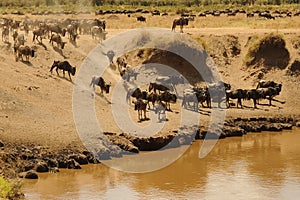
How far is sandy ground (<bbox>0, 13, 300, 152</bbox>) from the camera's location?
89.0ft

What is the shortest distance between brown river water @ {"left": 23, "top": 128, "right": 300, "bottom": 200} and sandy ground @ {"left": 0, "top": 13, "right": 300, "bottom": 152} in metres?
2.71

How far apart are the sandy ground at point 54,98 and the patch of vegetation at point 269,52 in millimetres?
498

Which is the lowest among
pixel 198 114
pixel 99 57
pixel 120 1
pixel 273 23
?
pixel 198 114

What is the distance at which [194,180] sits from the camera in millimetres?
24656

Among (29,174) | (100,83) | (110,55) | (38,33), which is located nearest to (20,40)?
(38,33)

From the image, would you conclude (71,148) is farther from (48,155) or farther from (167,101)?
(167,101)

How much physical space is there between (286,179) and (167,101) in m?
9.89

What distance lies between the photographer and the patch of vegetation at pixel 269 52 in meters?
41.1

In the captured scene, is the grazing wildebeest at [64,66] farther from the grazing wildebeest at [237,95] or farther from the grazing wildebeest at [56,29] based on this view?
the grazing wildebeest at [237,95]

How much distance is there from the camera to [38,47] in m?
37.5

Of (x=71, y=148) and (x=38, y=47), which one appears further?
(x=38, y=47)

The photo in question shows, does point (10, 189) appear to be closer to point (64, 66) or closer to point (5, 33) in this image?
point (64, 66)

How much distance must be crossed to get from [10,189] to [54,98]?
38.6 feet

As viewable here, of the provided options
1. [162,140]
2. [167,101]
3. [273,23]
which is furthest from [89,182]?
[273,23]
